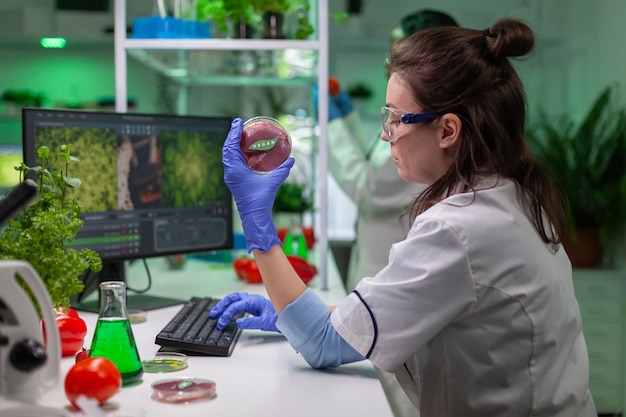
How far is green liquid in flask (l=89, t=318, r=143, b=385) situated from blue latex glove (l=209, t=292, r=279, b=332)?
33cm

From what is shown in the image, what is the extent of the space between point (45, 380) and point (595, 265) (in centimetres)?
320

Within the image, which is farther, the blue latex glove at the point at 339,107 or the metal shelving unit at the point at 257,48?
the blue latex glove at the point at 339,107

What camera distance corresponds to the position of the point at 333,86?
9.10ft

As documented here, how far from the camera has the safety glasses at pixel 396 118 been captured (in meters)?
1.23

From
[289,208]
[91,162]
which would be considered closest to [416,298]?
Result: [91,162]

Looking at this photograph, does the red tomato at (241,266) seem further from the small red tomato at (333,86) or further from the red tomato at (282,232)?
the small red tomato at (333,86)

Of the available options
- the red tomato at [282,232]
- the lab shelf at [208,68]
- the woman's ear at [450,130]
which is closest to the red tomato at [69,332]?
the woman's ear at [450,130]

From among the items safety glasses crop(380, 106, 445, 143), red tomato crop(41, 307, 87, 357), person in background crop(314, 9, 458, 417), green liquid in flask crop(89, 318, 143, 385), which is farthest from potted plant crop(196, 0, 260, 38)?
green liquid in flask crop(89, 318, 143, 385)

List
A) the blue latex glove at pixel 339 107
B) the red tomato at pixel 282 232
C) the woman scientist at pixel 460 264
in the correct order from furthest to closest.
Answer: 1. the blue latex glove at pixel 339 107
2. the red tomato at pixel 282 232
3. the woman scientist at pixel 460 264

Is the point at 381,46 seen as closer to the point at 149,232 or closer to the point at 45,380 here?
the point at 149,232

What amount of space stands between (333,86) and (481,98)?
1.61 metres

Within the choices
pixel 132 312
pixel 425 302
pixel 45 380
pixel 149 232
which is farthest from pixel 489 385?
pixel 149 232

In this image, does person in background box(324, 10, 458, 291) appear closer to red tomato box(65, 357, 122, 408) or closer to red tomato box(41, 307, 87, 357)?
red tomato box(41, 307, 87, 357)

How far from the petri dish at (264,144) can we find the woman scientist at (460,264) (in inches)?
1.1
